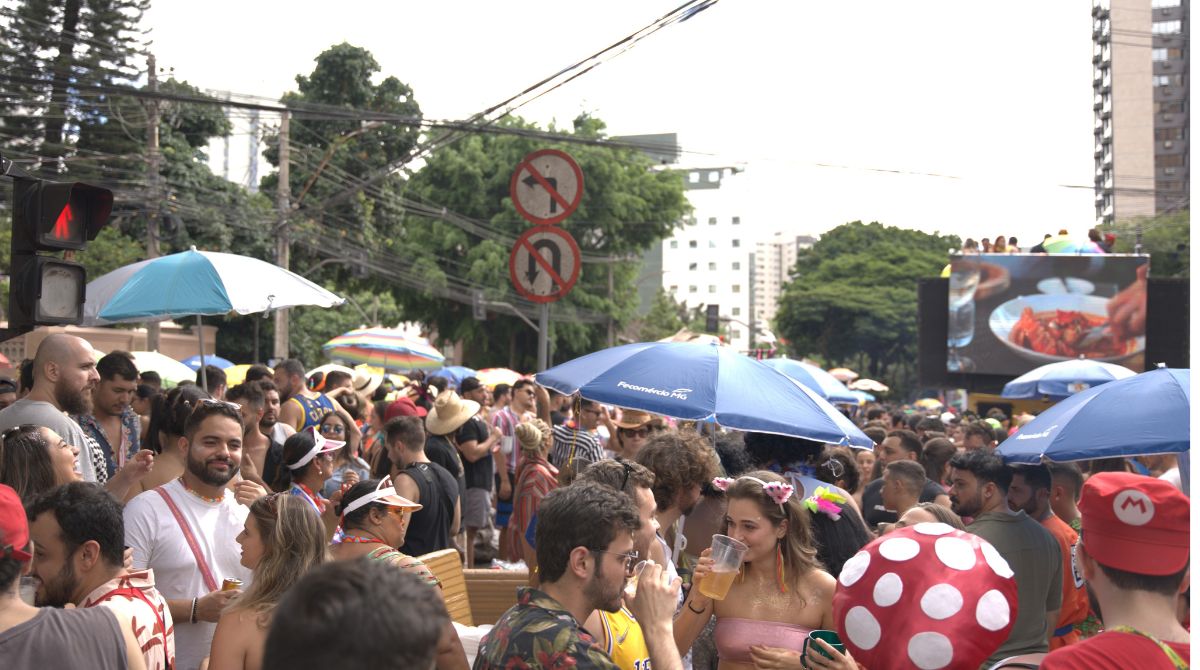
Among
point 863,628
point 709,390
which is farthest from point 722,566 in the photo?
point 709,390

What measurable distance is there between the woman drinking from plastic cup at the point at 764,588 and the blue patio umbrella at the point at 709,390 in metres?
1.58

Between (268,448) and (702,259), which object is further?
(702,259)

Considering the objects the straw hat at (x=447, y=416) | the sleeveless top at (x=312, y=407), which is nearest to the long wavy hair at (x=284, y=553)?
the sleeveless top at (x=312, y=407)

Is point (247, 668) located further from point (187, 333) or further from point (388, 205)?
point (187, 333)

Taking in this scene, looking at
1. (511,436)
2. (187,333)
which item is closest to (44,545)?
(511,436)

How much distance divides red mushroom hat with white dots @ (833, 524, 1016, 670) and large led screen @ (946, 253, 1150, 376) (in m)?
32.0

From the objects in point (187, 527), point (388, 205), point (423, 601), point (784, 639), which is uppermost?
point (388, 205)

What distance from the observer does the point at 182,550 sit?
5059 millimetres

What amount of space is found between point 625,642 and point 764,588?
3.63ft

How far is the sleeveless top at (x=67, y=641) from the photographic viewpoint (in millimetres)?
→ 3381

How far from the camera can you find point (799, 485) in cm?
652

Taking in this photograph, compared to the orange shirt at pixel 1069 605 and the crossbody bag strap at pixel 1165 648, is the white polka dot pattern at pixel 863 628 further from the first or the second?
the orange shirt at pixel 1069 605

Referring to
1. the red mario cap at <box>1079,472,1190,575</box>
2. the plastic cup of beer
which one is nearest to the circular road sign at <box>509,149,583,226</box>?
the plastic cup of beer

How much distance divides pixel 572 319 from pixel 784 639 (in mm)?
38948
